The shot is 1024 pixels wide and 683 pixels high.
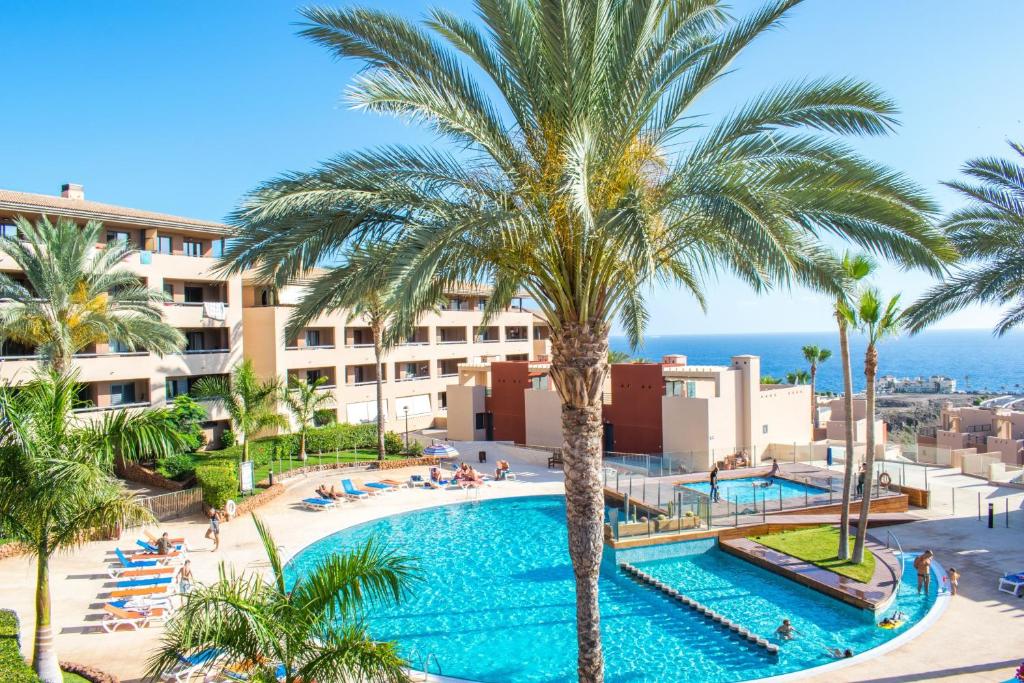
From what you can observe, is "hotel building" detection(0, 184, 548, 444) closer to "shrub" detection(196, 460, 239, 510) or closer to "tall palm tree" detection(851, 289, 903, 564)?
"shrub" detection(196, 460, 239, 510)

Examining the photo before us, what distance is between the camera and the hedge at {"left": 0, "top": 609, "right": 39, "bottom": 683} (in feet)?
28.5

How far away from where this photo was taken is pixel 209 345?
3644 centimetres

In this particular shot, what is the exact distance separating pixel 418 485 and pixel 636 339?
14443 millimetres

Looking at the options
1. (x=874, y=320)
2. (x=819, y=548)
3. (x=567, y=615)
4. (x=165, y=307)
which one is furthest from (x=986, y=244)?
(x=165, y=307)

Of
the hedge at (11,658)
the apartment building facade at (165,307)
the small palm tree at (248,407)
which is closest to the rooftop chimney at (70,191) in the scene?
the apartment building facade at (165,307)

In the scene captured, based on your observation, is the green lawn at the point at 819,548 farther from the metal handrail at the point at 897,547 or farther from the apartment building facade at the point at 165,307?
the apartment building facade at the point at 165,307

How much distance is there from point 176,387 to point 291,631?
31.4 meters

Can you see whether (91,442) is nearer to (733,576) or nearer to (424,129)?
(424,129)

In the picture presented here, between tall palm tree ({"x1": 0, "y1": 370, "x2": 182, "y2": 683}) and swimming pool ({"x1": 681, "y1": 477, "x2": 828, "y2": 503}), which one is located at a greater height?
tall palm tree ({"x1": 0, "y1": 370, "x2": 182, "y2": 683})

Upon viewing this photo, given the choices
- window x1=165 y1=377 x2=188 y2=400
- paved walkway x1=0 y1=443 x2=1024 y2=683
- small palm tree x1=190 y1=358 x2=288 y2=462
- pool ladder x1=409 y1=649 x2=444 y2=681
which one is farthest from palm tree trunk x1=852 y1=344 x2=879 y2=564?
window x1=165 y1=377 x2=188 y2=400

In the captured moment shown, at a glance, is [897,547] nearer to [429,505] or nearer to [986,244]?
[986,244]

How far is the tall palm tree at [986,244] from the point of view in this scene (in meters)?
17.4

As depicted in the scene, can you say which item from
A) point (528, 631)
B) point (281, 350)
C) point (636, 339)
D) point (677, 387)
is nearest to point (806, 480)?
point (677, 387)

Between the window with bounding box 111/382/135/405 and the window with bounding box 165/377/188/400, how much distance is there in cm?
154
